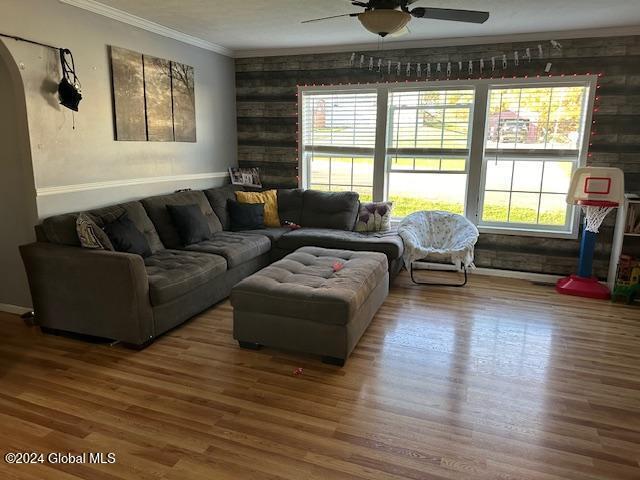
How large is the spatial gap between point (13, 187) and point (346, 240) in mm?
2905

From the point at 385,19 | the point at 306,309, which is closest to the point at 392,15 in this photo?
the point at 385,19

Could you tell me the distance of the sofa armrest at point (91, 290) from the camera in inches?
118

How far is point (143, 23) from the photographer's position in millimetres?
4121

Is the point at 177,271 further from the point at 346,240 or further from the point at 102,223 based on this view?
the point at 346,240

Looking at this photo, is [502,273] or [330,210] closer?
[502,273]

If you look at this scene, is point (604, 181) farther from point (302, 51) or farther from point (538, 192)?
point (302, 51)

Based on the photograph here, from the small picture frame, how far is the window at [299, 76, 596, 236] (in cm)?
73

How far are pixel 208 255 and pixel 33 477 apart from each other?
2.09 meters

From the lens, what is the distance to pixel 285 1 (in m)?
3.48

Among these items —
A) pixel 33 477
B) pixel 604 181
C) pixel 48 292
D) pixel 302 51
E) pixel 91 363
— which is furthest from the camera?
pixel 302 51

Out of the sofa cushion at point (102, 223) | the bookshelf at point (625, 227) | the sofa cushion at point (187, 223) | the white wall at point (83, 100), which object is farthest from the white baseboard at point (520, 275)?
the white wall at point (83, 100)

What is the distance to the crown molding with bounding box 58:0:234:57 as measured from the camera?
355cm

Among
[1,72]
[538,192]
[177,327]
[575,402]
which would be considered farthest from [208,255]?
[538,192]

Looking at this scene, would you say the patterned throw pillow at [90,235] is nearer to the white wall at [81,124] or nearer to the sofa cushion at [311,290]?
the white wall at [81,124]
